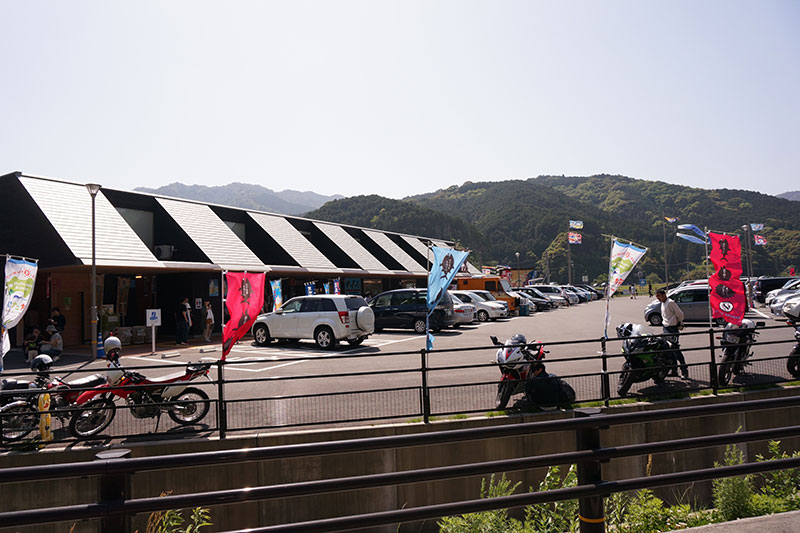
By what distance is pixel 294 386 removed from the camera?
33.8ft

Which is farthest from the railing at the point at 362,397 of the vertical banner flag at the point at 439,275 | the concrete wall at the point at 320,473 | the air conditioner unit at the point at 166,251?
the air conditioner unit at the point at 166,251

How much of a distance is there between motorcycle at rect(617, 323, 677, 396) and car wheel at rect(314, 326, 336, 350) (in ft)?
32.6

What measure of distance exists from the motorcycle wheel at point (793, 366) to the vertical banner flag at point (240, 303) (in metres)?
9.68

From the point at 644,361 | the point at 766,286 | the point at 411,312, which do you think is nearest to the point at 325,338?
the point at 411,312

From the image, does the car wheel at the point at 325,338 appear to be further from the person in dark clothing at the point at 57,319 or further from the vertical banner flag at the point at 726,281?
the vertical banner flag at the point at 726,281

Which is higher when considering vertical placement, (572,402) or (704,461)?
(572,402)

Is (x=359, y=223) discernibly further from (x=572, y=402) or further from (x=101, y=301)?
(x=572, y=402)

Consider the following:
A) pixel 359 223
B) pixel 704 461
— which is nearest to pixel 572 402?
pixel 704 461

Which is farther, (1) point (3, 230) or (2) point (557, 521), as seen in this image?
(1) point (3, 230)

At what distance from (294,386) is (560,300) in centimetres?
3409

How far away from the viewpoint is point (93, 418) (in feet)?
24.8

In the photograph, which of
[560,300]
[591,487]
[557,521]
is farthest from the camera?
[560,300]

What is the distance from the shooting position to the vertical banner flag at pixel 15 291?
910 cm

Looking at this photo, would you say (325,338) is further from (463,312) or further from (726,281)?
(726,281)
